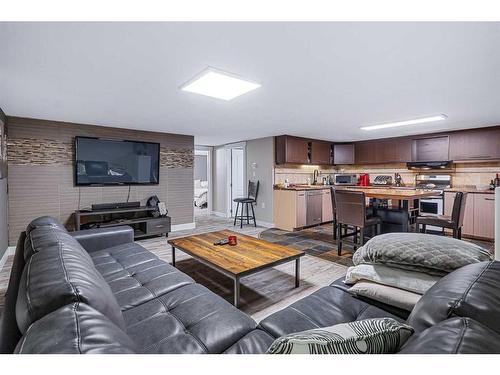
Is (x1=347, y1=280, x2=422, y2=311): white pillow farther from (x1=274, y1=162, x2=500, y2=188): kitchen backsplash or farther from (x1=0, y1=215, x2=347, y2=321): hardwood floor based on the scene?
(x1=274, y1=162, x2=500, y2=188): kitchen backsplash

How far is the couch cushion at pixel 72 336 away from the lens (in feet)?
2.04

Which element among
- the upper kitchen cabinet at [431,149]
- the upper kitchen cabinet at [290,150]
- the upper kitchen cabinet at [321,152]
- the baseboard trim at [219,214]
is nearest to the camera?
the upper kitchen cabinet at [431,149]

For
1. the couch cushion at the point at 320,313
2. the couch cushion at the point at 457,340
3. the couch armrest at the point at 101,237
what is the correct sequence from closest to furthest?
the couch cushion at the point at 457,340 < the couch cushion at the point at 320,313 < the couch armrest at the point at 101,237

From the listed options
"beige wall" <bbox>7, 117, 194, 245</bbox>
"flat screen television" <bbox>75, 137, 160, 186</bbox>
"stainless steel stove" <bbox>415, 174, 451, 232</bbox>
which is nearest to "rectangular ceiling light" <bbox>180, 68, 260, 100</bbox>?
"flat screen television" <bbox>75, 137, 160, 186</bbox>

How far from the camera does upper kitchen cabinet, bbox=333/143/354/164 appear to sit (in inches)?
267

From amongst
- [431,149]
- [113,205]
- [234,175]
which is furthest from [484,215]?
[113,205]

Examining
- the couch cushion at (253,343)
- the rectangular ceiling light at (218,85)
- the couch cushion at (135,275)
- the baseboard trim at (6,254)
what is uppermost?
the rectangular ceiling light at (218,85)

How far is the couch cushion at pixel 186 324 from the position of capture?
A: 1.17 meters

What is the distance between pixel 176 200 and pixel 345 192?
352 cm

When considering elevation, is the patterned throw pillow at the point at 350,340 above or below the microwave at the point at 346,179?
below

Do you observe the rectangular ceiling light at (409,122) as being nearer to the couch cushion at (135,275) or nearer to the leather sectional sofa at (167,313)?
the leather sectional sofa at (167,313)

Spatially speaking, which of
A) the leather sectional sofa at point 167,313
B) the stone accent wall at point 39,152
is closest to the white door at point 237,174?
the stone accent wall at point 39,152

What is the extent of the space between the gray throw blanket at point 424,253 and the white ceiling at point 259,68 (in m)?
1.30

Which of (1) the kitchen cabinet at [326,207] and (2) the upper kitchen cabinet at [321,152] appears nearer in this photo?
(1) the kitchen cabinet at [326,207]
